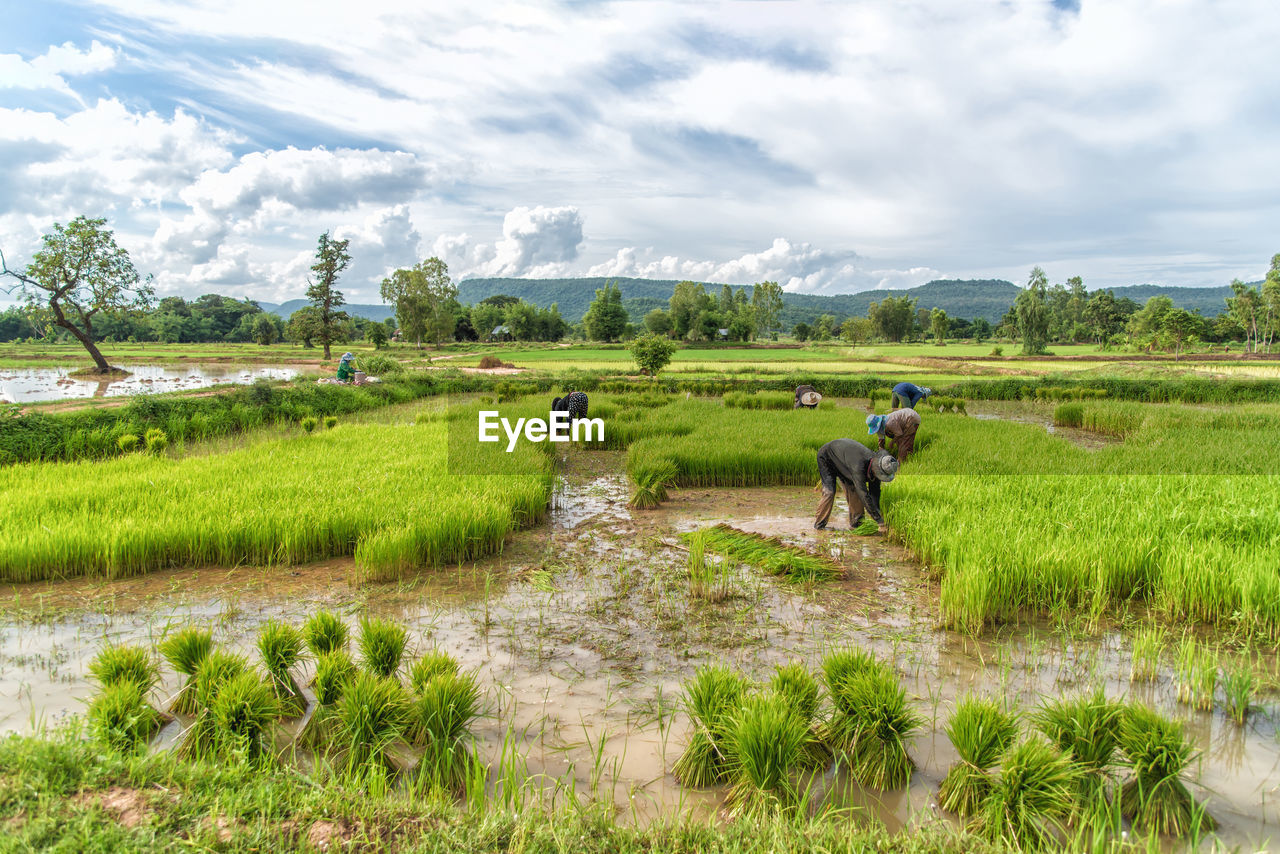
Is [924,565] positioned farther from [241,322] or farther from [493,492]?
[241,322]

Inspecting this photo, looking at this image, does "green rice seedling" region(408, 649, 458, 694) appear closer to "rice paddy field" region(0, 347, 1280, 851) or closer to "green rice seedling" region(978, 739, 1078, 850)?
"rice paddy field" region(0, 347, 1280, 851)

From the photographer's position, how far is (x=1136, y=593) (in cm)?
477

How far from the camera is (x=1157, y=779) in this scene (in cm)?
254

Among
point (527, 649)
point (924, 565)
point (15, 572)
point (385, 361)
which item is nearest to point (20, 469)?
point (15, 572)

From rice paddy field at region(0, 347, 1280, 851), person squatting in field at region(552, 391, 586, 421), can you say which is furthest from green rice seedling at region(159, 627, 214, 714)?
person squatting in field at region(552, 391, 586, 421)

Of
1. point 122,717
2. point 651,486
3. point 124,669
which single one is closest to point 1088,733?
point 122,717

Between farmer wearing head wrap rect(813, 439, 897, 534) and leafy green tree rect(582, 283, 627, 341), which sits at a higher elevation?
leafy green tree rect(582, 283, 627, 341)

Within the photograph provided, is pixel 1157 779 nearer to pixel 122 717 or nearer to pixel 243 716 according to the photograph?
pixel 243 716

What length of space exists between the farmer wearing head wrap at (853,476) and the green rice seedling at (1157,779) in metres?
3.48

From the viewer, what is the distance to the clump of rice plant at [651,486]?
771 cm

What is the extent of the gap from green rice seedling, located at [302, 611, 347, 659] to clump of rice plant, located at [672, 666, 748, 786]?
2136 mm

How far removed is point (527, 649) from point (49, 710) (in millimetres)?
2479

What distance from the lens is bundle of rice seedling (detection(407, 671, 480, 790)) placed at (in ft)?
9.00

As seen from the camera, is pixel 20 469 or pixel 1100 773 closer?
pixel 1100 773
